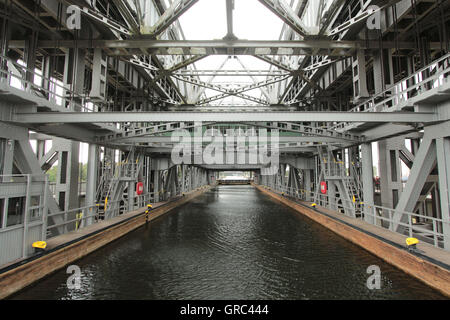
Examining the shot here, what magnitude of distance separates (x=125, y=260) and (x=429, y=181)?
56.7ft

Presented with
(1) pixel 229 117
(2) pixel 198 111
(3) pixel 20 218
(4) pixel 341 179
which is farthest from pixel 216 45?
(4) pixel 341 179

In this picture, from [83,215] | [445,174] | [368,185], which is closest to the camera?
[445,174]

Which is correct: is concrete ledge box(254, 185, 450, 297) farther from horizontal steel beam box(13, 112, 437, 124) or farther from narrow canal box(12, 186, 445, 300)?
horizontal steel beam box(13, 112, 437, 124)

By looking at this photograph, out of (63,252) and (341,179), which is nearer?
(63,252)

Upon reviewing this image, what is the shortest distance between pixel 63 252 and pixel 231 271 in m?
5.96

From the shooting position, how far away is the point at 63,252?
26.8ft

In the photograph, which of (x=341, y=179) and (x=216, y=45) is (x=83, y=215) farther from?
(x=341, y=179)

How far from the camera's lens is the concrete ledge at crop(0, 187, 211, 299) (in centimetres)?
620

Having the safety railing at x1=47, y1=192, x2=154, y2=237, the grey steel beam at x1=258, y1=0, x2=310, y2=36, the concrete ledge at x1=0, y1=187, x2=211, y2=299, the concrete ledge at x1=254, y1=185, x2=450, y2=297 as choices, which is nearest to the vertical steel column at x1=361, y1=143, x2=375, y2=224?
the concrete ledge at x1=254, y1=185, x2=450, y2=297

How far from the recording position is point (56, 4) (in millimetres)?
11242

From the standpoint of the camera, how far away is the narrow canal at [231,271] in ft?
21.6

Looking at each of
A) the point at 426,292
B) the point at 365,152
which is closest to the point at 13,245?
the point at 426,292

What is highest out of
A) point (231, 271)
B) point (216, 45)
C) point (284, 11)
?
point (284, 11)
